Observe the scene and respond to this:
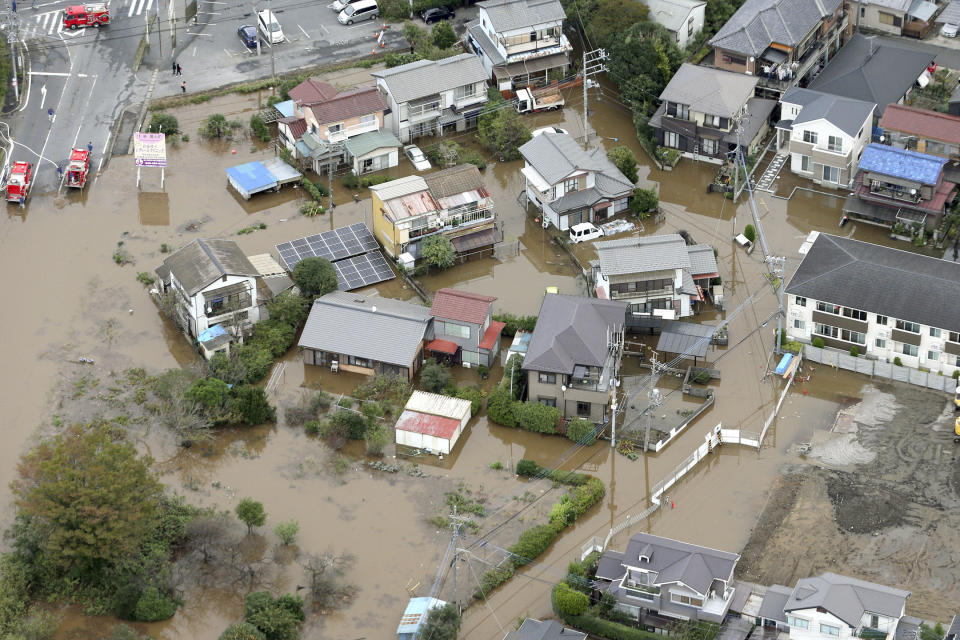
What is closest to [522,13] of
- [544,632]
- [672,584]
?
[672,584]

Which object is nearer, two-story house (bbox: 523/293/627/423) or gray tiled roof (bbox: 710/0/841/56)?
two-story house (bbox: 523/293/627/423)

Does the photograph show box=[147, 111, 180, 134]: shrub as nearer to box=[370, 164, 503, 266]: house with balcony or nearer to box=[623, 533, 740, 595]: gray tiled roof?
box=[370, 164, 503, 266]: house with balcony

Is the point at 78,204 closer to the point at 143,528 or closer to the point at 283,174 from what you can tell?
the point at 283,174

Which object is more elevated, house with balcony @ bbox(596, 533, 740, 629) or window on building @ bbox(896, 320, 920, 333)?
window on building @ bbox(896, 320, 920, 333)

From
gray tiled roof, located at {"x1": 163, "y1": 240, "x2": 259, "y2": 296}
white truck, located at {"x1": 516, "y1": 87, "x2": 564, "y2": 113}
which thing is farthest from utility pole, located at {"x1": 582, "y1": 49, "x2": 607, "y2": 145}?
gray tiled roof, located at {"x1": 163, "y1": 240, "x2": 259, "y2": 296}

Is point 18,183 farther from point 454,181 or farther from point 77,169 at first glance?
point 454,181

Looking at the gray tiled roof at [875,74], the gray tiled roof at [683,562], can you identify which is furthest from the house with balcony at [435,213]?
the gray tiled roof at [683,562]
